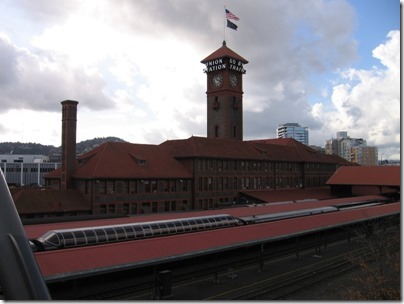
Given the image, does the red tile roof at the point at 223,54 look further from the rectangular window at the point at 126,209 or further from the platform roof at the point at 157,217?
the rectangular window at the point at 126,209

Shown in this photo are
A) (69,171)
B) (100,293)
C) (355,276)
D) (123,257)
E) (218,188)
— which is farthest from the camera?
(218,188)

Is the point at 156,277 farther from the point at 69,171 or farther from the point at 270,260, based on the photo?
the point at 69,171

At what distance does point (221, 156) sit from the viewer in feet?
193

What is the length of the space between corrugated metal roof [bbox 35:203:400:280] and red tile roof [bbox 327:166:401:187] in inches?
1640

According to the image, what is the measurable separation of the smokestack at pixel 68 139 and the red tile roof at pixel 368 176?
153 ft

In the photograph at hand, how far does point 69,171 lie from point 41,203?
6857 millimetres

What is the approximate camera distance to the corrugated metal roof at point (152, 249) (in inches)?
680

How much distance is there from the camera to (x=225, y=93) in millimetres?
78250

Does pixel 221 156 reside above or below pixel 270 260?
above

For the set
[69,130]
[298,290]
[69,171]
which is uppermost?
[69,130]

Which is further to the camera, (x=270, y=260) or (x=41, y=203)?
(x=41, y=203)

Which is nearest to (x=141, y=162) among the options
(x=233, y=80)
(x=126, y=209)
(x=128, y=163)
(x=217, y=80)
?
(x=128, y=163)

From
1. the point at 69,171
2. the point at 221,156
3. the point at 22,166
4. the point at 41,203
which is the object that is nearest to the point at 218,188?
the point at 221,156

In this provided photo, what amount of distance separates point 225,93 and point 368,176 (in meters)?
30.3
